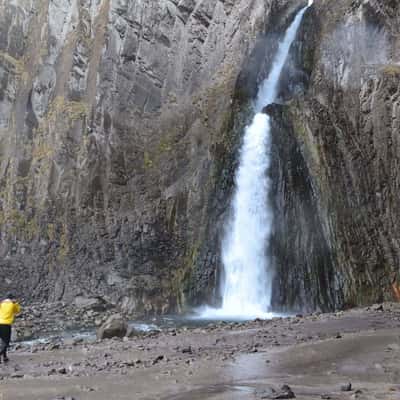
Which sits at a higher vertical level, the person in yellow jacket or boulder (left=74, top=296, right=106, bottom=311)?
boulder (left=74, top=296, right=106, bottom=311)

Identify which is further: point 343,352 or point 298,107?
point 298,107

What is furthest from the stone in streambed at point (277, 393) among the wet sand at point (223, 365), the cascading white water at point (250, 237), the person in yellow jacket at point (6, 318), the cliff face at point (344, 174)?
the cliff face at point (344, 174)

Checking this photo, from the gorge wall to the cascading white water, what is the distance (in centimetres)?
52

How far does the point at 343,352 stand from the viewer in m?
9.27

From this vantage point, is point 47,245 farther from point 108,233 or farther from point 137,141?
point 137,141

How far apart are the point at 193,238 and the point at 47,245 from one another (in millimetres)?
8118

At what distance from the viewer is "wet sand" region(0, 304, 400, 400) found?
671cm

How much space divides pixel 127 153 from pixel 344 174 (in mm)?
11503

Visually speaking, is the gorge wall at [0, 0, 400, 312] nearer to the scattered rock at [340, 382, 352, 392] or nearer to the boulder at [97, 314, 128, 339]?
the boulder at [97, 314, 128, 339]

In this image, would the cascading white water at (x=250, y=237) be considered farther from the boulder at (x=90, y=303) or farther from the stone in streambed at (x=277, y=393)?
the stone in streambed at (x=277, y=393)

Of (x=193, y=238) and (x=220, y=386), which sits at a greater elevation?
(x=193, y=238)

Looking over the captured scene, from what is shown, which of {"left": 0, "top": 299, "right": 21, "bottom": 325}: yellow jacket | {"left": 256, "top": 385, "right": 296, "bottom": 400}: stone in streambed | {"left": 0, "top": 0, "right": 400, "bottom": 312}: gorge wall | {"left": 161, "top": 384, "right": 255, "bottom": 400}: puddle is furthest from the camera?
{"left": 0, "top": 0, "right": 400, "bottom": 312}: gorge wall

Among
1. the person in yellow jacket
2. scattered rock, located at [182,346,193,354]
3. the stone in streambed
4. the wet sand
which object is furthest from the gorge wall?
the stone in streambed

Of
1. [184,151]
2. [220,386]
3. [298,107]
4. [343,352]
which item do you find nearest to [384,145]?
[298,107]
